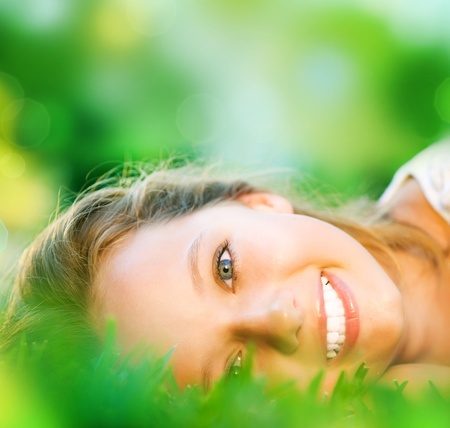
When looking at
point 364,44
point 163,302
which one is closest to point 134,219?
point 163,302

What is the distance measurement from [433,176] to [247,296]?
699 mm

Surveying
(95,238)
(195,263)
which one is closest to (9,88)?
(95,238)

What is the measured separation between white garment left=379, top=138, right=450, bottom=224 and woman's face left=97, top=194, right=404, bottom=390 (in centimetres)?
41

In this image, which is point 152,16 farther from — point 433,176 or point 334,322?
point 334,322

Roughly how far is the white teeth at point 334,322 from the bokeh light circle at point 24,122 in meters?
1.25

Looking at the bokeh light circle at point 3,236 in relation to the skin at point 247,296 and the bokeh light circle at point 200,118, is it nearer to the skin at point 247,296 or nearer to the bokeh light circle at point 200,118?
the bokeh light circle at point 200,118

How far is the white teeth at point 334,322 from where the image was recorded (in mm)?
1093

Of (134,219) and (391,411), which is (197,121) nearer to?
(134,219)

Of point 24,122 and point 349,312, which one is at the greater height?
point 24,122

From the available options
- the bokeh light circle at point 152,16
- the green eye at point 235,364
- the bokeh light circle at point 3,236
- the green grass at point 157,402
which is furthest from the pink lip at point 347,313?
the bokeh light circle at point 152,16

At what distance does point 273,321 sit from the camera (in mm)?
1011

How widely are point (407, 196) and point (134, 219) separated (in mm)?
667

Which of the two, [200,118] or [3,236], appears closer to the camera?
[3,236]

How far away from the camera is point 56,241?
138 cm
